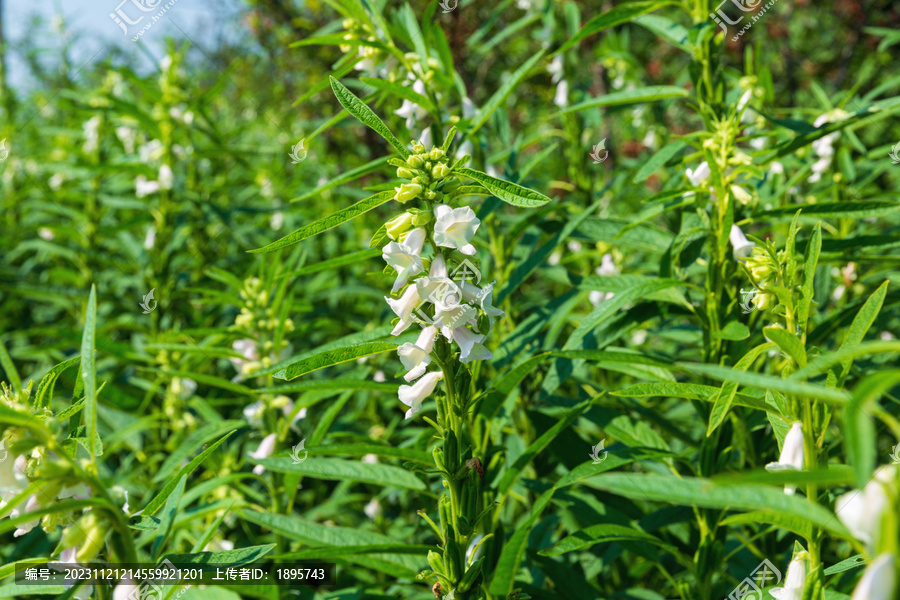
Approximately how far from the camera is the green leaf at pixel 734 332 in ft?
5.57

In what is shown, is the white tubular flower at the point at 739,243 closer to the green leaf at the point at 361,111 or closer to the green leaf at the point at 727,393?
the green leaf at the point at 727,393

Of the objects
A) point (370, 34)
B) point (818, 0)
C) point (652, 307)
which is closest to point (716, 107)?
point (652, 307)

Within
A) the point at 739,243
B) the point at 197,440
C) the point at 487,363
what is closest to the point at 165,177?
the point at 197,440

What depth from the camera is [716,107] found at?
2.19 m

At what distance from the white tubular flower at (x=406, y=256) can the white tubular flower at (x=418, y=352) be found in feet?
0.39

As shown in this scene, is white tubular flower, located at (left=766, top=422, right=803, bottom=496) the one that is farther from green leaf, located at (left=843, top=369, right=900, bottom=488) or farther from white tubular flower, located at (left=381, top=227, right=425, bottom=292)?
white tubular flower, located at (left=381, top=227, right=425, bottom=292)

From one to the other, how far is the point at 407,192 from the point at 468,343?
0.35 metres

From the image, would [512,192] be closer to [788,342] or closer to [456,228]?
[456,228]

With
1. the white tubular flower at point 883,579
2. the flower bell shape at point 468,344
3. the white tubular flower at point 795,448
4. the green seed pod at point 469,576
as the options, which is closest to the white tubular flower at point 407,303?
the flower bell shape at point 468,344

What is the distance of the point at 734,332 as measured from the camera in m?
1.73

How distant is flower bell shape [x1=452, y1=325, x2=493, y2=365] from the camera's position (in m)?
1.34

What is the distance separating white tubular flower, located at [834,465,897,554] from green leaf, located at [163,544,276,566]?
Answer: 1.16 m

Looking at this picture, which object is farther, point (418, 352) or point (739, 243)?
point (739, 243)

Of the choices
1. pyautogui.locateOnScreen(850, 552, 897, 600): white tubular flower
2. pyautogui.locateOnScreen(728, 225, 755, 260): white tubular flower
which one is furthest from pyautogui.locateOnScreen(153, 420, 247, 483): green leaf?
pyautogui.locateOnScreen(850, 552, 897, 600): white tubular flower
